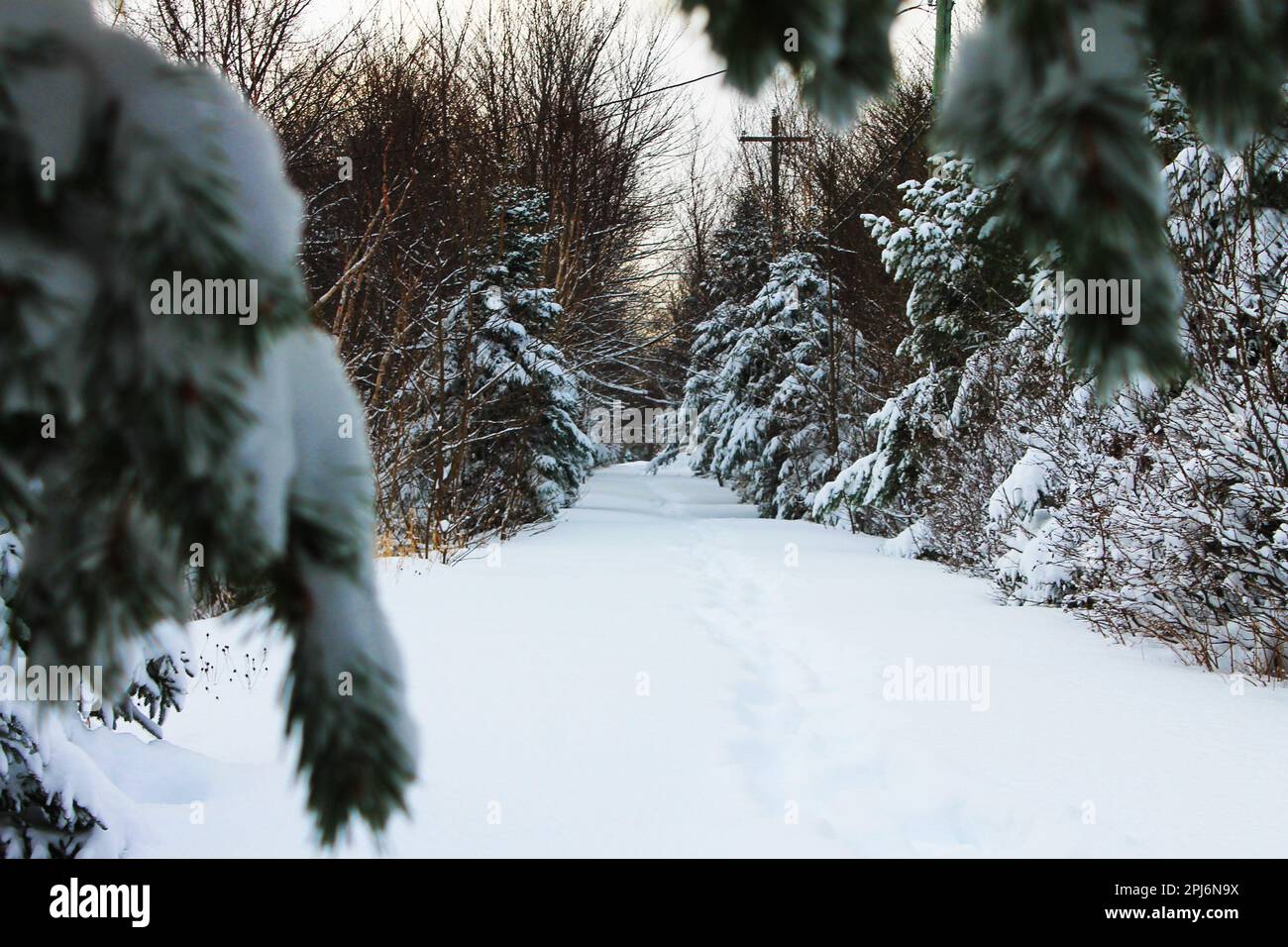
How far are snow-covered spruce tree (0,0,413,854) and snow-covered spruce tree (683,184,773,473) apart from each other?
22.5 meters

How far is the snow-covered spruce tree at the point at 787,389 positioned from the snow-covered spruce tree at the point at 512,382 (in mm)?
5270

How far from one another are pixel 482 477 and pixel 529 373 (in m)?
2.09

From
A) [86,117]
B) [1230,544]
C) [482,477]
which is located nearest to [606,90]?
[482,477]

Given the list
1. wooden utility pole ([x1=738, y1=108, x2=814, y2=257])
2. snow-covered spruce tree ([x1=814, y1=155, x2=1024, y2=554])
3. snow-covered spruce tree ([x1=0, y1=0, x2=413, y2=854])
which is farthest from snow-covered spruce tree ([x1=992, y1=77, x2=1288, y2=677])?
wooden utility pole ([x1=738, y1=108, x2=814, y2=257])

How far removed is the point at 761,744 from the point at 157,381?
3.92m

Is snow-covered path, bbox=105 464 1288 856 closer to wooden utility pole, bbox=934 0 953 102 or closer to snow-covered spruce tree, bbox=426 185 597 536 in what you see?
snow-covered spruce tree, bbox=426 185 597 536

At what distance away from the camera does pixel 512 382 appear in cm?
1450

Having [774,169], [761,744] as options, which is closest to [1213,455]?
[761,744]

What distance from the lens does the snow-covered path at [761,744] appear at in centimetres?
306

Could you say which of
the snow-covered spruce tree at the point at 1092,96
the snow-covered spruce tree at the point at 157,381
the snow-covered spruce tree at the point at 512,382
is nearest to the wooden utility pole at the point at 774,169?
the snow-covered spruce tree at the point at 512,382

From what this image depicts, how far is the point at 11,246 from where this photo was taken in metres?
0.61

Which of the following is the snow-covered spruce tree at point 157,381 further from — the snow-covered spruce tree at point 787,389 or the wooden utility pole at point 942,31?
→ the snow-covered spruce tree at point 787,389

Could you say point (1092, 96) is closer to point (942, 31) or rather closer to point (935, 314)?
point (935, 314)
